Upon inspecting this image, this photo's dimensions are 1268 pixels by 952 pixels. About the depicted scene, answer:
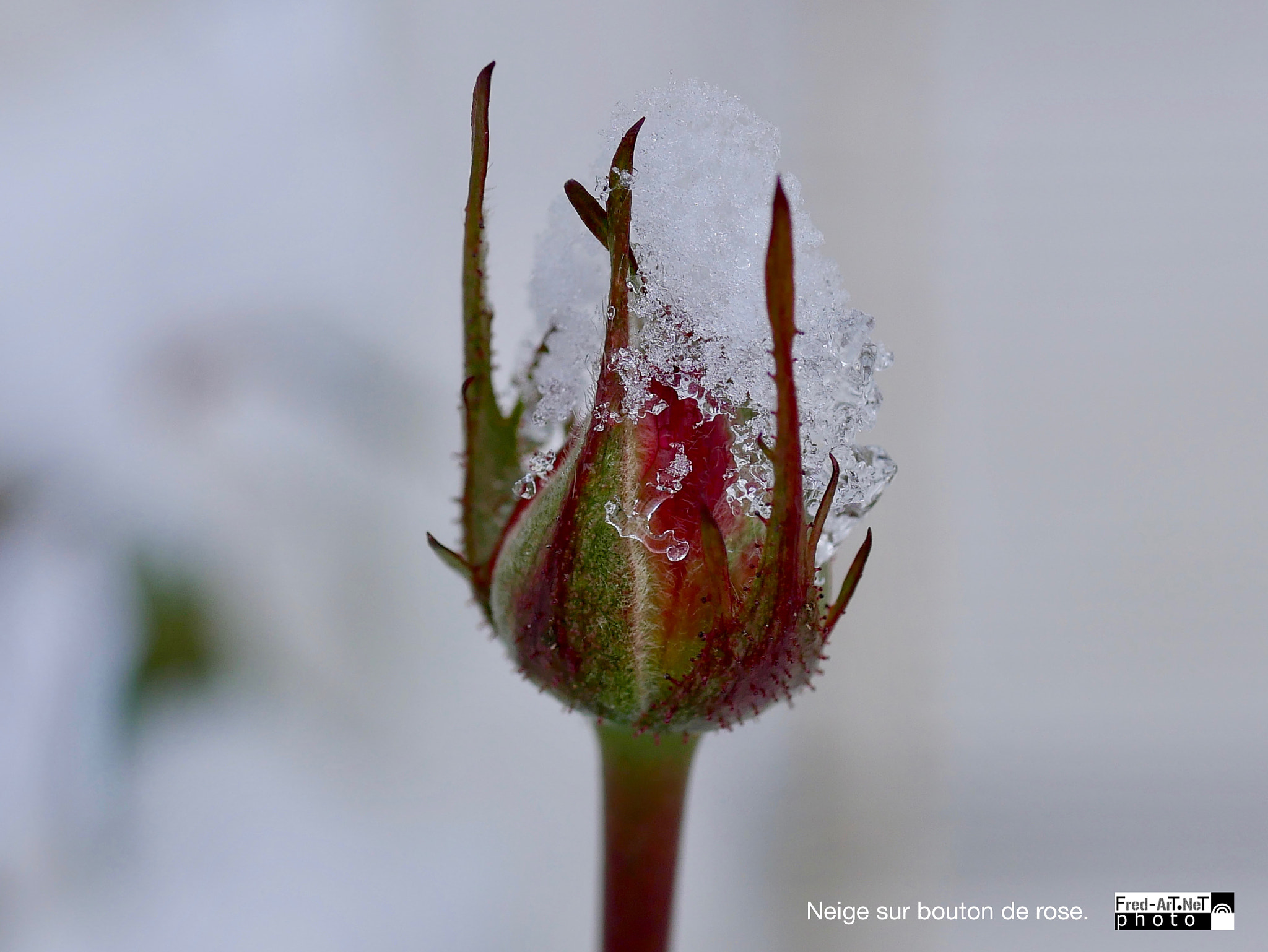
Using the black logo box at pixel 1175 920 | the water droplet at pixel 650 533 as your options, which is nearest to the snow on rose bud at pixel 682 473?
the water droplet at pixel 650 533

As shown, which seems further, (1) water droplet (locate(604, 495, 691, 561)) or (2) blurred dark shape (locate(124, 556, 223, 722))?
(2) blurred dark shape (locate(124, 556, 223, 722))

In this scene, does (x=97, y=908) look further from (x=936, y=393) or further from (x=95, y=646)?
(x=936, y=393)

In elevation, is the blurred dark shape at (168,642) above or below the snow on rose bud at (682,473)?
below

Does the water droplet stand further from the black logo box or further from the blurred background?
the black logo box

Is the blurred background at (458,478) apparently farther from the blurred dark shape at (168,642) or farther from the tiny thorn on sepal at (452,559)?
the tiny thorn on sepal at (452,559)

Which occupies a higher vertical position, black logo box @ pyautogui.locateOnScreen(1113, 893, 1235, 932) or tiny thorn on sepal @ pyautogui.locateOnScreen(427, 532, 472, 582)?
tiny thorn on sepal @ pyautogui.locateOnScreen(427, 532, 472, 582)

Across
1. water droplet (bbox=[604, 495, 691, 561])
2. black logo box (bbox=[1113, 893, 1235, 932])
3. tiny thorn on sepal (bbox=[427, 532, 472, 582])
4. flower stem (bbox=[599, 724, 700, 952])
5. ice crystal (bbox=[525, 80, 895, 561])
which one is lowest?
black logo box (bbox=[1113, 893, 1235, 932])

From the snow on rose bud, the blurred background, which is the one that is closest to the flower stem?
the snow on rose bud

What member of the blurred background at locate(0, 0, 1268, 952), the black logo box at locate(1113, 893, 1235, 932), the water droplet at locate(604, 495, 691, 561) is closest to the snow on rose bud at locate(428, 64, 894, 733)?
the water droplet at locate(604, 495, 691, 561)

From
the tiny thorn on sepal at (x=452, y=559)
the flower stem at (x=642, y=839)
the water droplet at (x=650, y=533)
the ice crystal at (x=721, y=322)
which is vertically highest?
the ice crystal at (x=721, y=322)
